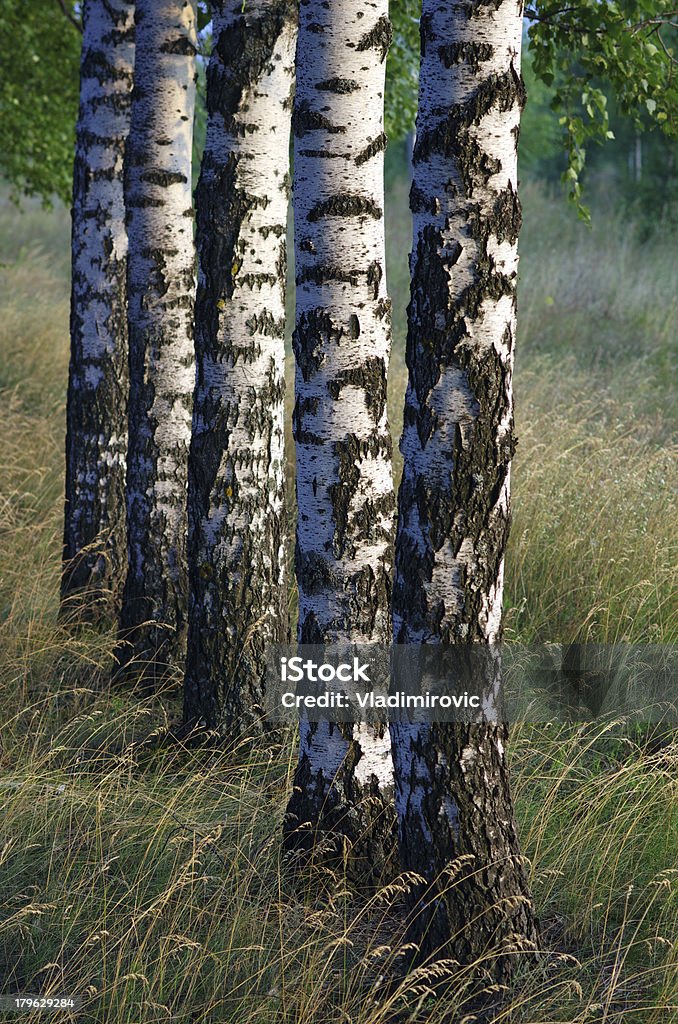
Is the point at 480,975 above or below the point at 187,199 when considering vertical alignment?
below

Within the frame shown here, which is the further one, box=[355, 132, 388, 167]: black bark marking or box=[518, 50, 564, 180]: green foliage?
box=[518, 50, 564, 180]: green foliage

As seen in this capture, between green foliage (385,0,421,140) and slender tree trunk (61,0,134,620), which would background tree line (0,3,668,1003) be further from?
green foliage (385,0,421,140)

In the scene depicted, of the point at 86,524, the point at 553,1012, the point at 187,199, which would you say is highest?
the point at 187,199

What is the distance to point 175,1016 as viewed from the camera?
231 cm

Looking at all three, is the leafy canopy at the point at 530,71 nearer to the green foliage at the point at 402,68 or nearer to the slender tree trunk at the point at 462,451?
the green foliage at the point at 402,68

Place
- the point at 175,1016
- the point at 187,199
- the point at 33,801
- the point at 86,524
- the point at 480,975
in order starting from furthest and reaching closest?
1. the point at 86,524
2. the point at 187,199
3. the point at 33,801
4. the point at 480,975
5. the point at 175,1016

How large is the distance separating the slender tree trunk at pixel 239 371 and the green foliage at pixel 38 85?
6076 millimetres

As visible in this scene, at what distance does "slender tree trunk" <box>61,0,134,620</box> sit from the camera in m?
5.23

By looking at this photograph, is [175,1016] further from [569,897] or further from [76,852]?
[569,897]

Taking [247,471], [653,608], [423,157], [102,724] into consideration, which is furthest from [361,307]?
[653,608]

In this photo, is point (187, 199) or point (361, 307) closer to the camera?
point (361, 307)

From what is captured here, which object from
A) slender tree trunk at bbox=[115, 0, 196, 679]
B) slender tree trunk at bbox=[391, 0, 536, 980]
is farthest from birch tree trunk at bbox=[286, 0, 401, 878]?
slender tree trunk at bbox=[115, 0, 196, 679]

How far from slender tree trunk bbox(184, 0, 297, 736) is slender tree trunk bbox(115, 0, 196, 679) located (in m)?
0.70

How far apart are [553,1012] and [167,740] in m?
1.98
